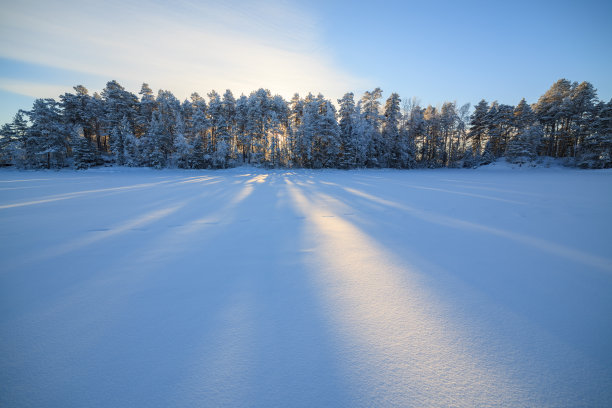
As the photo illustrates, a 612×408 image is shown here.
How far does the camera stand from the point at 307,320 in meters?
1.80

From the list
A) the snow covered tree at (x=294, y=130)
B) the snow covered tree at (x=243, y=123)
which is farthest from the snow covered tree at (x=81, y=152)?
the snow covered tree at (x=294, y=130)

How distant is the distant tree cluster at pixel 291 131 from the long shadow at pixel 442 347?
2743cm

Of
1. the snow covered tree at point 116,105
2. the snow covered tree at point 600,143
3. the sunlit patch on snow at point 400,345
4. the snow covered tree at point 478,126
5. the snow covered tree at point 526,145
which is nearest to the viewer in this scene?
the sunlit patch on snow at point 400,345

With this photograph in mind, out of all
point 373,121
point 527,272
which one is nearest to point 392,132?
point 373,121

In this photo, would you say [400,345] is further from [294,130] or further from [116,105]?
[116,105]

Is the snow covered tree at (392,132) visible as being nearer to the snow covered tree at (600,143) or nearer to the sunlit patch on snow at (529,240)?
the snow covered tree at (600,143)

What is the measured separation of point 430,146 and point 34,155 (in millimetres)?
56534

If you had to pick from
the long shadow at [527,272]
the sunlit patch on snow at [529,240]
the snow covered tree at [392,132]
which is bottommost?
the long shadow at [527,272]

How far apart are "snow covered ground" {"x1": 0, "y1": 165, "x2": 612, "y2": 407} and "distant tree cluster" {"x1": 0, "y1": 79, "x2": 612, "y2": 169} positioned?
26561 millimetres

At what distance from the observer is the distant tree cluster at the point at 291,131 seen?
2722 cm

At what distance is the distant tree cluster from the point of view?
27.2m

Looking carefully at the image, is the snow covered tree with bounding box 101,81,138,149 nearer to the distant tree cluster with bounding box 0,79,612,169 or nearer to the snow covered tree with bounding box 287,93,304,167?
the distant tree cluster with bounding box 0,79,612,169

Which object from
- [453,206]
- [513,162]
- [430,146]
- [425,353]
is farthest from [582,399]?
[430,146]

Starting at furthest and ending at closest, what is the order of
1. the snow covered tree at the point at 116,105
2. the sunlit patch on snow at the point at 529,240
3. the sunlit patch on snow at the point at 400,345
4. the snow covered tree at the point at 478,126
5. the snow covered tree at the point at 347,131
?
1. the snow covered tree at the point at 478,126
2. the snow covered tree at the point at 116,105
3. the snow covered tree at the point at 347,131
4. the sunlit patch on snow at the point at 529,240
5. the sunlit patch on snow at the point at 400,345
